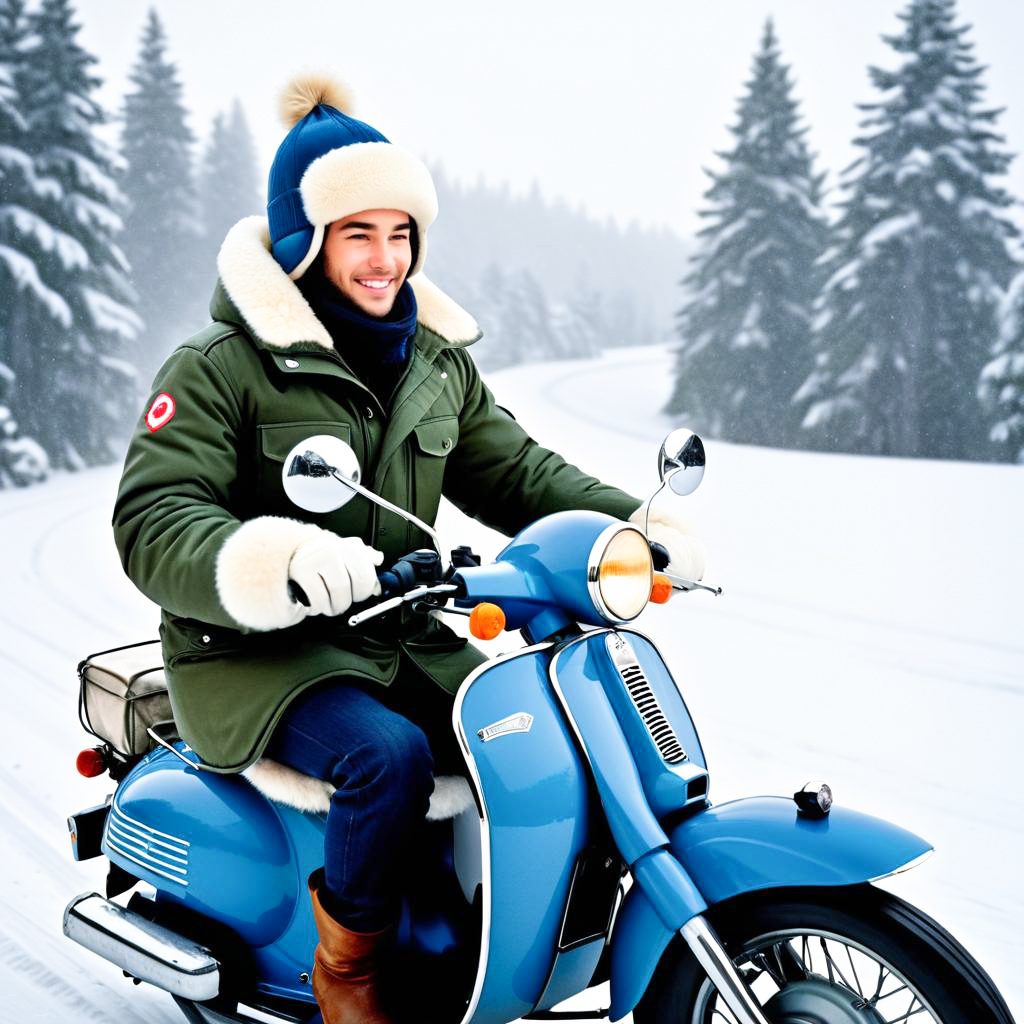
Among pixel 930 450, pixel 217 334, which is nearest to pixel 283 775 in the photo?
pixel 217 334

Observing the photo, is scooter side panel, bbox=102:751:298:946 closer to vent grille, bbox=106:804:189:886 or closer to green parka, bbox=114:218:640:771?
vent grille, bbox=106:804:189:886

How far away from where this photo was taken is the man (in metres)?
2.12

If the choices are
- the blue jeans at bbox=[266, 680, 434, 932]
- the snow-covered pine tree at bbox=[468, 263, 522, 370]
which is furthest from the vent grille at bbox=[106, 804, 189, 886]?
the snow-covered pine tree at bbox=[468, 263, 522, 370]

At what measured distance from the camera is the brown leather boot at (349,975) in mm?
2174

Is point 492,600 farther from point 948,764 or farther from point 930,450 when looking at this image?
point 930,450

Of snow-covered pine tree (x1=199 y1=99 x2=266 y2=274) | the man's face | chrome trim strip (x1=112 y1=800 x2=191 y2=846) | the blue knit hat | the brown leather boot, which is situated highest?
snow-covered pine tree (x1=199 y1=99 x2=266 y2=274)

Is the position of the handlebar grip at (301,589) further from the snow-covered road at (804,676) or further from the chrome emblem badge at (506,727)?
the snow-covered road at (804,676)

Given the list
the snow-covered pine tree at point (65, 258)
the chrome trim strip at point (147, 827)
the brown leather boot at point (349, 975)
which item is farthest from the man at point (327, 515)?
the snow-covered pine tree at point (65, 258)

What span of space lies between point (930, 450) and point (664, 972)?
1552 cm

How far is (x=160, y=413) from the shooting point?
227 cm

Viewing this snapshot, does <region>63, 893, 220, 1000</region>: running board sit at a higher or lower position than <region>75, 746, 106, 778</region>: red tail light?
lower

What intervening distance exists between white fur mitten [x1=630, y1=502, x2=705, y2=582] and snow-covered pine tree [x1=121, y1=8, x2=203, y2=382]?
1857 centimetres

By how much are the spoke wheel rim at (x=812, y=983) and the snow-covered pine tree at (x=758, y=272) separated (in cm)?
1675

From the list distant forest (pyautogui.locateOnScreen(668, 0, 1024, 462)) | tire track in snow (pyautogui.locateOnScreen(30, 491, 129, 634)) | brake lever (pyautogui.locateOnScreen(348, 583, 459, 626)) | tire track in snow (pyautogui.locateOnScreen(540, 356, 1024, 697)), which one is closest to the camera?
brake lever (pyautogui.locateOnScreen(348, 583, 459, 626))
